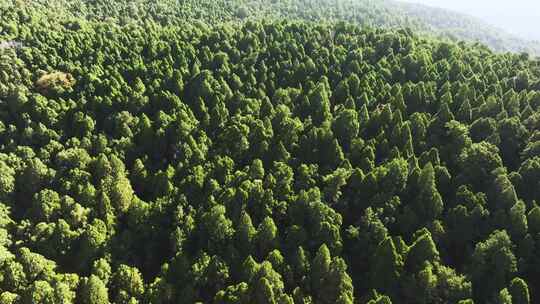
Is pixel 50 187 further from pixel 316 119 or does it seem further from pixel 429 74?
pixel 429 74

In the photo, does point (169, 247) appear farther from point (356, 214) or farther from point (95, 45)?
point (95, 45)

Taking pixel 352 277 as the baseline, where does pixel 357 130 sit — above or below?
above

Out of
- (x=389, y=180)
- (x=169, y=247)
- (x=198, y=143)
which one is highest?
(x=389, y=180)

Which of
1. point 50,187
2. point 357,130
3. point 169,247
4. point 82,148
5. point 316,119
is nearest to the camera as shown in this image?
point 169,247

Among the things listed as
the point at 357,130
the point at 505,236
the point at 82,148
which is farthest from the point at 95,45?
the point at 505,236

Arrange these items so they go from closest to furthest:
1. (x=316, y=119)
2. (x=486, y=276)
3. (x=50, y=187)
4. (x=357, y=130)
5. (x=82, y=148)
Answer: (x=486, y=276) → (x=50, y=187) → (x=82, y=148) → (x=357, y=130) → (x=316, y=119)

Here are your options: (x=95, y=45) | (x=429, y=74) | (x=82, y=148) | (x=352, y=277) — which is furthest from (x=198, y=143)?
(x=429, y=74)

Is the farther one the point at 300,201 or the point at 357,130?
the point at 357,130
